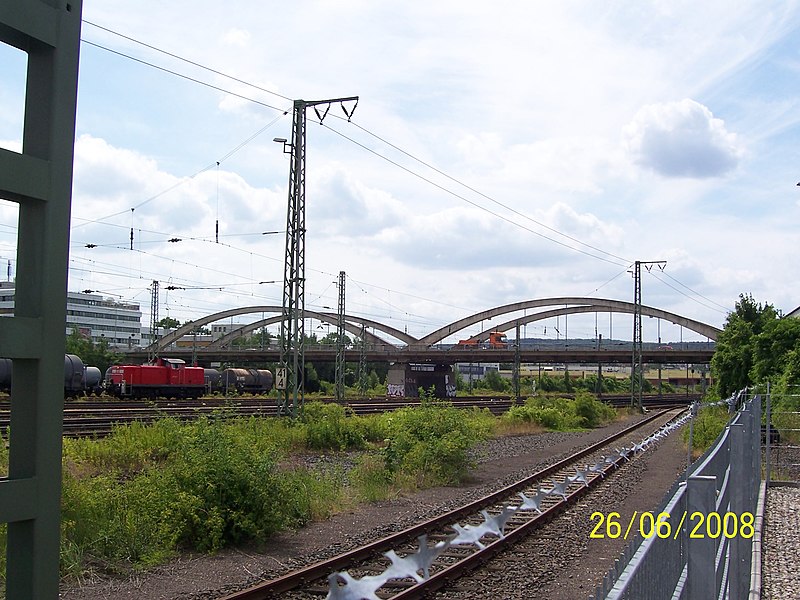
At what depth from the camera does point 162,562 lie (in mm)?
10531

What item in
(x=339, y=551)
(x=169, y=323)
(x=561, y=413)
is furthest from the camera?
(x=169, y=323)

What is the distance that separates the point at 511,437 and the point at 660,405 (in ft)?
139

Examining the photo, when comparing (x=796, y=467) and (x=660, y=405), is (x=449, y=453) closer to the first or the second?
(x=796, y=467)

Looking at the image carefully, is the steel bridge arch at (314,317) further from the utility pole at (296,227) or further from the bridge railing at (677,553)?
the bridge railing at (677,553)

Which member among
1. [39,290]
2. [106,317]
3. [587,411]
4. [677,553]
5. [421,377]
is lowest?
[587,411]

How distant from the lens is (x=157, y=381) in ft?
153

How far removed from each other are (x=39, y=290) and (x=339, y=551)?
948 cm

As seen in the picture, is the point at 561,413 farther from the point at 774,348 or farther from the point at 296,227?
the point at 296,227

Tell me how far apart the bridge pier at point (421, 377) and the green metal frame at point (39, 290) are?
75830 millimetres

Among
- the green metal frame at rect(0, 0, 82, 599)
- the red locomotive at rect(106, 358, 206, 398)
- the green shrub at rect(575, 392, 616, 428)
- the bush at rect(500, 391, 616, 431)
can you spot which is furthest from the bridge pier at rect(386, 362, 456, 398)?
the green metal frame at rect(0, 0, 82, 599)

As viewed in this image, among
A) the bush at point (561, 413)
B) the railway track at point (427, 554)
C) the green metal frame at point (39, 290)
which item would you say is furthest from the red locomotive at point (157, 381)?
the green metal frame at point (39, 290)

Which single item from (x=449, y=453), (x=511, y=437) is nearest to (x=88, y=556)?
(x=449, y=453)

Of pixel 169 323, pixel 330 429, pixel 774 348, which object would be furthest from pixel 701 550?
pixel 169 323

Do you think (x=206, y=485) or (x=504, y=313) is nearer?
(x=206, y=485)
